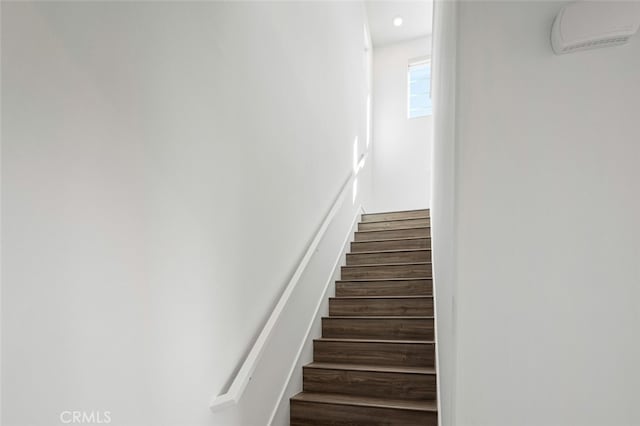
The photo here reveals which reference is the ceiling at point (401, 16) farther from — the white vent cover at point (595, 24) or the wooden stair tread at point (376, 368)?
the white vent cover at point (595, 24)

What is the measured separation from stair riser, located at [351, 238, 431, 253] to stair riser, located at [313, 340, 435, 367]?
4.79 feet

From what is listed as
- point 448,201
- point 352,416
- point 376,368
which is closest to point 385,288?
point 376,368

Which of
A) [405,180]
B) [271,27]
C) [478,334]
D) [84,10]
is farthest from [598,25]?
[405,180]

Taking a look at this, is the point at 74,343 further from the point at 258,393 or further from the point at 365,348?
the point at 365,348

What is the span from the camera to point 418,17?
20.4ft

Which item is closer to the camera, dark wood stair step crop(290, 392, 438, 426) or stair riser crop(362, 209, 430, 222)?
dark wood stair step crop(290, 392, 438, 426)

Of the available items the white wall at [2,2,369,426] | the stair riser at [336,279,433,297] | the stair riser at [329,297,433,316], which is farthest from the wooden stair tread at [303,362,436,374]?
the stair riser at [336,279,433,297]

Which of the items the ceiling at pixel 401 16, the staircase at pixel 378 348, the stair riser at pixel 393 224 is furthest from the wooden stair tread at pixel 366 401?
the ceiling at pixel 401 16

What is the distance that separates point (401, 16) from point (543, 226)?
6052mm

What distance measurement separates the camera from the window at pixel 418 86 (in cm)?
667

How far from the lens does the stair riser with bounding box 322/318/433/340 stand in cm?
307

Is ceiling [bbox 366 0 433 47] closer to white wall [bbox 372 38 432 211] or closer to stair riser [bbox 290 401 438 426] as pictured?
white wall [bbox 372 38 432 211]

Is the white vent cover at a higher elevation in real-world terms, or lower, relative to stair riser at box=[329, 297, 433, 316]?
higher

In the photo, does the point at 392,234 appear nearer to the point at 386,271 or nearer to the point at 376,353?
the point at 386,271
